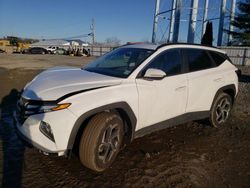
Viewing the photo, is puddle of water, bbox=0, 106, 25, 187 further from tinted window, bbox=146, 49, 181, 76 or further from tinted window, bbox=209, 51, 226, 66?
tinted window, bbox=209, 51, 226, 66

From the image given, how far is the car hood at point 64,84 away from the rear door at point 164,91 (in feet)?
1.50

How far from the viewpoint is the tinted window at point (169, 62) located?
13.5 ft

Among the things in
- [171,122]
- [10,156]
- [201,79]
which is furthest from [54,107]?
[201,79]

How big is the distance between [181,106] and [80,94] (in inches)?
72.9

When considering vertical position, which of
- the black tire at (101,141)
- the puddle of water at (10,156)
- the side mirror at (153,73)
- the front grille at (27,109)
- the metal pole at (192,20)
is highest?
the metal pole at (192,20)

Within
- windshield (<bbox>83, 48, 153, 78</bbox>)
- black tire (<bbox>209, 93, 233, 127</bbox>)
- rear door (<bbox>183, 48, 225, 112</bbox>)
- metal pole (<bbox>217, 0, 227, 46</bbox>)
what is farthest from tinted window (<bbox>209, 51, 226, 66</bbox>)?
metal pole (<bbox>217, 0, 227, 46</bbox>)

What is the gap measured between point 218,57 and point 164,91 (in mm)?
1927

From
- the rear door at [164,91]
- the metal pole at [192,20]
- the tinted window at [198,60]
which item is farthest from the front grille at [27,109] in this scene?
the metal pole at [192,20]

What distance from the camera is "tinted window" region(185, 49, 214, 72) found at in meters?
4.60

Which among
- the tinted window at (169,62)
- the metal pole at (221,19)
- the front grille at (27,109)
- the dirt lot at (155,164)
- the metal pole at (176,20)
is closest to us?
the front grille at (27,109)

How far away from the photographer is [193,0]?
27844 millimetres

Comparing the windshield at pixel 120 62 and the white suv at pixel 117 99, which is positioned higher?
the windshield at pixel 120 62

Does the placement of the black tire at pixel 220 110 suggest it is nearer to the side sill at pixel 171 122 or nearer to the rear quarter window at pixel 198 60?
the side sill at pixel 171 122

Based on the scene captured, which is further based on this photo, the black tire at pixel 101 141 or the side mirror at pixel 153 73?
the side mirror at pixel 153 73
